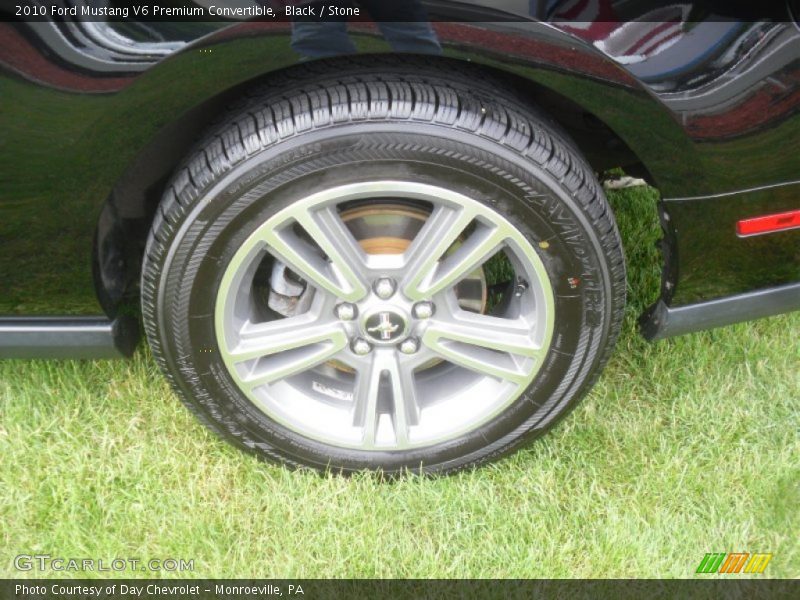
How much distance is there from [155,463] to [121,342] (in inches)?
16.2

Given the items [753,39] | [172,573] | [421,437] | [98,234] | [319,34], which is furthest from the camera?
[421,437]

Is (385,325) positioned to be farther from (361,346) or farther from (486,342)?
(486,342)

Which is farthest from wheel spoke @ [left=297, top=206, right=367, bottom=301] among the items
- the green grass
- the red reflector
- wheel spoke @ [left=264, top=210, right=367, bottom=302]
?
the red reflector

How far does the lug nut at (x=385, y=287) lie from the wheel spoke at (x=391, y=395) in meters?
0.17

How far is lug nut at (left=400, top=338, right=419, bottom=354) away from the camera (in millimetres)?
1983

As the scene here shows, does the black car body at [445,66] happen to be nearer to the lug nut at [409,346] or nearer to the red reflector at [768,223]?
the red reflector at [768,223]

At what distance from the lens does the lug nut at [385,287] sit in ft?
6.20

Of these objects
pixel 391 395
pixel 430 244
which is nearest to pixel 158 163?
pixel 430 244

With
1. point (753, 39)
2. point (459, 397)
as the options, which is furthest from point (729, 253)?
point (459, 397)

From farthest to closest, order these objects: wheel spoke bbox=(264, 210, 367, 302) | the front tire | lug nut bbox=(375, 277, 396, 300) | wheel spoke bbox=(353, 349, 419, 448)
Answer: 1. wheel spoke bbox=(353, 349, 419, 448)
2. lug nut bbox=(375, 277, 396, 300)
3. wheel spoke bbox=(264, 210, 367, 302)
4. the front tire

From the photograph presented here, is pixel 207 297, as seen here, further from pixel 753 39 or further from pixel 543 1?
pixel 753 39

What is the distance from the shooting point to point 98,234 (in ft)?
5.90

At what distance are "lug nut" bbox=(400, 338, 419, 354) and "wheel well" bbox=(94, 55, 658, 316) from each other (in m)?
0.65

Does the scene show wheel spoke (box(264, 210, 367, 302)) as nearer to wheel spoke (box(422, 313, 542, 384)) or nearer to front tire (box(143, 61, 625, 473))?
front tire (box(143, 61, 625, 473))
